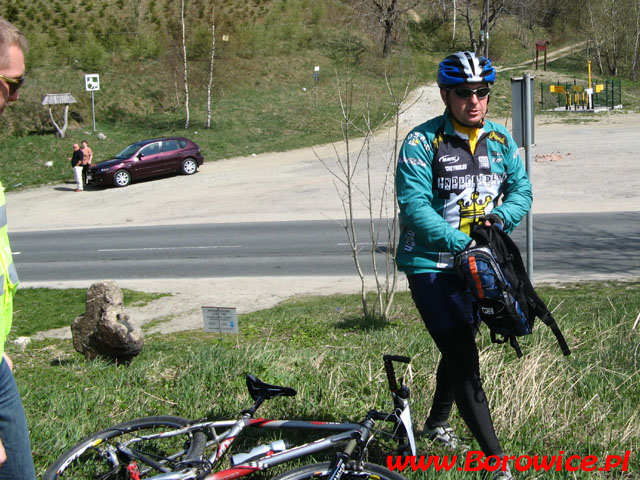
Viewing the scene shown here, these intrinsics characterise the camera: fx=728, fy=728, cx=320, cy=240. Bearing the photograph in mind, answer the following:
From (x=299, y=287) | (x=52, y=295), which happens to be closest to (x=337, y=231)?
(x=299, y=287)

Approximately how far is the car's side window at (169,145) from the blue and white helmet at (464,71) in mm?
26668

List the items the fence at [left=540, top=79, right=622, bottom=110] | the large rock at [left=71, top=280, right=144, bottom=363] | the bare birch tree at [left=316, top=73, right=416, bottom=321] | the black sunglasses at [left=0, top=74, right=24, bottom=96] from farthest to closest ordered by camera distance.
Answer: the fence at [left=540, top=79, right=622, bottom=110], the bare birch tree at [left=316, top=73, right=416, bottom=321], the large rock at [left=71, top=280, right=144, bottom=363], the black sunglasses at [left=0, top=74, right=24, bottom=96]

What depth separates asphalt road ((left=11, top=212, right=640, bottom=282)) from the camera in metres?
13.8

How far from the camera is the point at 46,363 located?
7.66 m

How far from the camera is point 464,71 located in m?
3.39

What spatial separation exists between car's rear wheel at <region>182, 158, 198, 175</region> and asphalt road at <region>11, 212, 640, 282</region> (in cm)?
911

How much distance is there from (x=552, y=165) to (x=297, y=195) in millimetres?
9360

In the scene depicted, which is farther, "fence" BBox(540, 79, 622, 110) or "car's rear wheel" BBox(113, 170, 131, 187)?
"fence" BBox(540, 79, 622, 110)

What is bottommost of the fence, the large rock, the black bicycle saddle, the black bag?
the large rock

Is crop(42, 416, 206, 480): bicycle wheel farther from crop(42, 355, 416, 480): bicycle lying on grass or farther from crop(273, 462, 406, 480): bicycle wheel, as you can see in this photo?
crop(273, 462, 406, 480): bicycle wheel

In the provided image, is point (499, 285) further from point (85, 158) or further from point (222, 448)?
point (85, 158)

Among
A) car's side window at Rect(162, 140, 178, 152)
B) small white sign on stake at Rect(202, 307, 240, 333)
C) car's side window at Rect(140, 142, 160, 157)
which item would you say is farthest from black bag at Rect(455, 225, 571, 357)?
car's side window at Rect(162, 140, 178, 152)

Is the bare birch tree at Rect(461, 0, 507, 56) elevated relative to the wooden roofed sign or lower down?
elevated

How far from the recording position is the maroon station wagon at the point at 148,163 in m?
28.0
